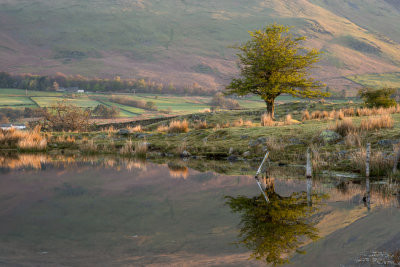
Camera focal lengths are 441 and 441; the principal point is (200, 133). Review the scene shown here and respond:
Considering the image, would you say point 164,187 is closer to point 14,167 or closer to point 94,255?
point 94,255

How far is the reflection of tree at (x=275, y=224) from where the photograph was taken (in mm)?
9109

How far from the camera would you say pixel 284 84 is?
36.2 m

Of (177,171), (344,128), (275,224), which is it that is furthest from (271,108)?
(275,224)

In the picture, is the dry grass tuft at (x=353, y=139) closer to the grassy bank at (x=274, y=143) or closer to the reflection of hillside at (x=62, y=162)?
the grassy bank at (x=274, y=143)

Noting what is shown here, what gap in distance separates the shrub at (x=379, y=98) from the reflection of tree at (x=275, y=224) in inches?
1151

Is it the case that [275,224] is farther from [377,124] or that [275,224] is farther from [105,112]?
[105,112]

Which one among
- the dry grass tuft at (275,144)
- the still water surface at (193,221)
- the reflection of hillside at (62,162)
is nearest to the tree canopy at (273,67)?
the dry grass tuft at (275,144)

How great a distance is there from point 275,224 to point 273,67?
26144mm

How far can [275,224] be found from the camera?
1087 centimetres

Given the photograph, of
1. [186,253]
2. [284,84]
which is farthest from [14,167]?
[284,84]

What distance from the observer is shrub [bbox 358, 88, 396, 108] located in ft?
132

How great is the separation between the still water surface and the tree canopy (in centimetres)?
1824

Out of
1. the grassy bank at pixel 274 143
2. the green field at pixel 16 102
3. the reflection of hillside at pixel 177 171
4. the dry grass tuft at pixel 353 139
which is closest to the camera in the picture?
the reflection of hillside at pixel 177 171

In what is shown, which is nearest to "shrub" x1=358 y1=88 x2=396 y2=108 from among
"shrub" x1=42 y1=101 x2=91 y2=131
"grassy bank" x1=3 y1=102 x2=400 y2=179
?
"grassy bank" x1=3 y1=102 x2=400 y2=179
